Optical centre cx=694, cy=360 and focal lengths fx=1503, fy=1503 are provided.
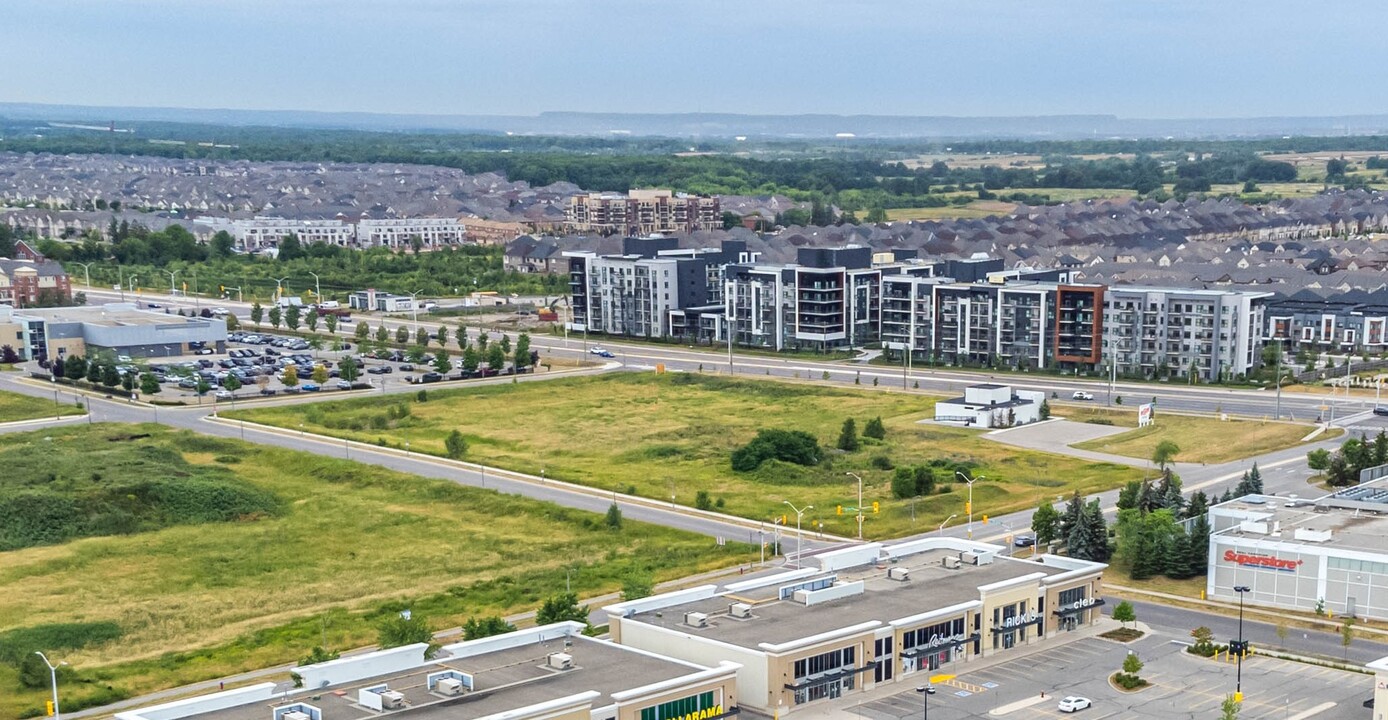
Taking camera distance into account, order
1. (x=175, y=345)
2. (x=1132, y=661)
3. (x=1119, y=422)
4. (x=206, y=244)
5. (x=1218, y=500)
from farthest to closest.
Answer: (x=206, y=244)
(x=175, y=345)
(x=1119, y=422)
(x=1218, y=500)
(x=1132, y=661)

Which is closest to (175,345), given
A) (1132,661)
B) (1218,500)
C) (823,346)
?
(823,346)

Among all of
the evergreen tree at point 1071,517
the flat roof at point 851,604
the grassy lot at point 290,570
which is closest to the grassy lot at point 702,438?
the evergreen tree at point 1071,517

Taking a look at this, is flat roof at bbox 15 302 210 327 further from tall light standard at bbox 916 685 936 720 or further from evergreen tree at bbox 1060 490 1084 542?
tall light standard at bbox 916 685 936 720

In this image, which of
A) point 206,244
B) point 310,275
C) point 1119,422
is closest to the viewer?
point 1119,422

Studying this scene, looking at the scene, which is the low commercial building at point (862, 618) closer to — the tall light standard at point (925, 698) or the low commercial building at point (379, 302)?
the tall light standard at point (925, 698)

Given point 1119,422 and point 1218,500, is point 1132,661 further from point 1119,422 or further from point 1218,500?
point 1119,422

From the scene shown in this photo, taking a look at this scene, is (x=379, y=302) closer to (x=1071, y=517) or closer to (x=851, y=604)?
(x=1071, y=517)
